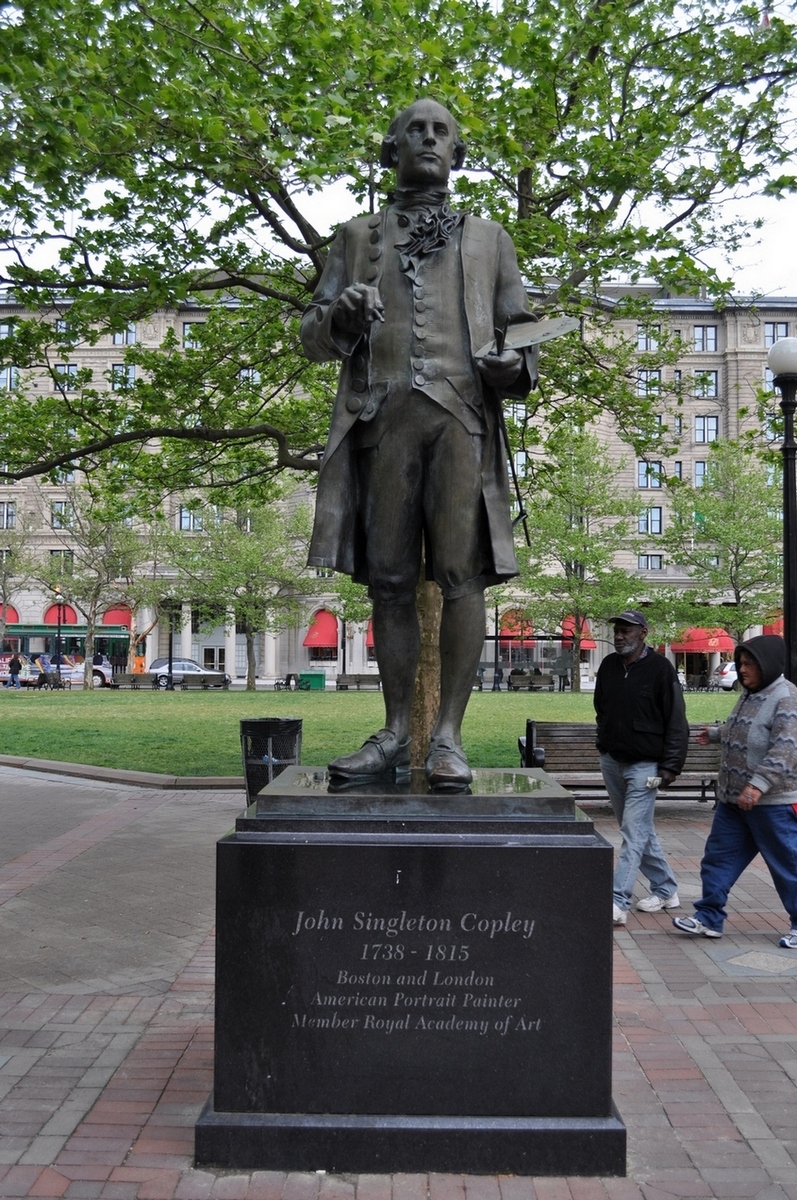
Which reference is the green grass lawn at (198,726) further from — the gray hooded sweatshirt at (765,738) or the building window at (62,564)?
the building window at (62,564)

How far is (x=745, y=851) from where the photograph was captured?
6.72 metres

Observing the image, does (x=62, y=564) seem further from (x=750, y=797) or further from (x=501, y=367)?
(x=501, y=367)

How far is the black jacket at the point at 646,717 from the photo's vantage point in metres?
7.25

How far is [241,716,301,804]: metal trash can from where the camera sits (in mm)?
11312

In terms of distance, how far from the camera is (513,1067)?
366cm

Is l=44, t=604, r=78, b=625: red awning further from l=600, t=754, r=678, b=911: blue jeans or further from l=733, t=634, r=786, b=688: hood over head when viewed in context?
l=733, t=634, r=786, b=688: hood over head

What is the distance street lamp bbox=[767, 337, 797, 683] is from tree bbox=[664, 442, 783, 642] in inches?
1325

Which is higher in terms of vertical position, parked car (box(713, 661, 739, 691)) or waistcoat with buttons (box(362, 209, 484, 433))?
waistcoat with buttons (box(362, 209, 484, 433))

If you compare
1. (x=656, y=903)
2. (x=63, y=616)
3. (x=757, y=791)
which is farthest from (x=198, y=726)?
(x=63, y=616)

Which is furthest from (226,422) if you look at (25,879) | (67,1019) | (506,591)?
(506,591)

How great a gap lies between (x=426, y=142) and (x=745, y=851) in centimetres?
464

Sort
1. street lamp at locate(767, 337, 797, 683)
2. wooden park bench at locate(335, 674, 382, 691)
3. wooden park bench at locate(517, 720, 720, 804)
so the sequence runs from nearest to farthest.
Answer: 1. street lamp at locate(767, 337, 797, 683)
2. wooden park bench at locate(517, 720, 720, 804)
3. wooden park bench at locate(335, 674, 382, 691)

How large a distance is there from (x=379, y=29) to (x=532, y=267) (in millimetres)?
3004

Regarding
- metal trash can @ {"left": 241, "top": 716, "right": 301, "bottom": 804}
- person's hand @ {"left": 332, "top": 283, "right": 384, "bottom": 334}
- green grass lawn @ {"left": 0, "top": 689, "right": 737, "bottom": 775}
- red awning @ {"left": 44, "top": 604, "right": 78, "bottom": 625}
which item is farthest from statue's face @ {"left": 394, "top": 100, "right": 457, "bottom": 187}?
red awning @ {"left": 44, "top": 604, "right": 78, "bottom": 625}
